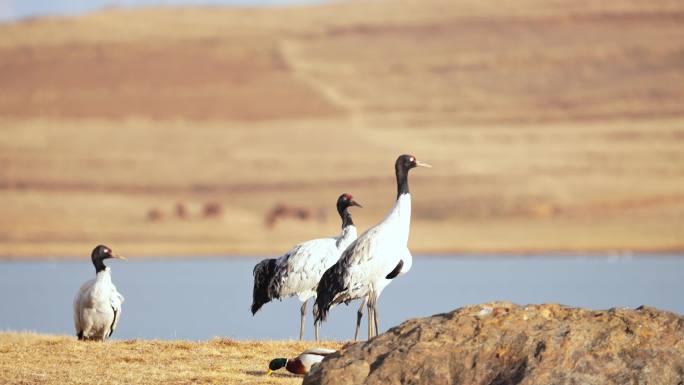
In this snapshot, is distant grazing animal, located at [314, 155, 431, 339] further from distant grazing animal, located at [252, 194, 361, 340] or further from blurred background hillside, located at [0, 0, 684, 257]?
blurred background hillside, located at [0, 0, 684, 257]

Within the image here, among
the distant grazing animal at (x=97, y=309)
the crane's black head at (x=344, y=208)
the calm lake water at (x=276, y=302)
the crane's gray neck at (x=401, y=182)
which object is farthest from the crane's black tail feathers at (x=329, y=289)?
the calm lake water at (x=276, y=302)

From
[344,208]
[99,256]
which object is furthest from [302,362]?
[99,256]

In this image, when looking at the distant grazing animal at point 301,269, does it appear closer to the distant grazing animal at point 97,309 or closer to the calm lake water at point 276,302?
the distant grazing animal at point 97,309

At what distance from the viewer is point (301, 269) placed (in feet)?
61.1

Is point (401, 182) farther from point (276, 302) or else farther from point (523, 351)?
point (276, 302)

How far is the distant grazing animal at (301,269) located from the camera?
1861 cm

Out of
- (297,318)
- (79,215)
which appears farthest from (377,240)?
(79,215)

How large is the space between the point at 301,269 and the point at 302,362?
460cm

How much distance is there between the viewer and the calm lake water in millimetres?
32812

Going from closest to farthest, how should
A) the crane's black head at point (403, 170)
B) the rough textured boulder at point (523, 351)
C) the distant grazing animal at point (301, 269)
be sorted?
the rough textured boulder at point (523, 351) → the crane's black head at point (403, 170) → the distant grazing animal at point (301, 269)

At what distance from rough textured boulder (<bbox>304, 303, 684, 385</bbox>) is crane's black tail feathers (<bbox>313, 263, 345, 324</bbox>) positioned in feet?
13.4

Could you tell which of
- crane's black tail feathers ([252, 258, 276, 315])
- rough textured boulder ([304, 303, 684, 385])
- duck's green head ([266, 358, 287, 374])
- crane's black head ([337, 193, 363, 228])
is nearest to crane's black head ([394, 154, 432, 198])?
crane's black head ([337, 193, 363, 228])

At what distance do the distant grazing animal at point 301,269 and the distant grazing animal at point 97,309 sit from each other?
1.94 metres

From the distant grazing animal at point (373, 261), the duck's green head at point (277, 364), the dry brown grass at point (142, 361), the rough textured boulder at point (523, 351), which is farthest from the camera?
the distant grazing animal at point (373, 261)
